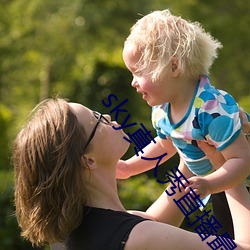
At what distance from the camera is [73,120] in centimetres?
280

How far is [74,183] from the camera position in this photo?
109 inches

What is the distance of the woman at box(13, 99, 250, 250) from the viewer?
271 centimetres

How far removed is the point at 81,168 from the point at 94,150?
0.30ft

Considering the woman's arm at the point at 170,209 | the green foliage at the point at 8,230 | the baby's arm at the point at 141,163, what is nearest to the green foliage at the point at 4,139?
the green foliage at the point at 8,230

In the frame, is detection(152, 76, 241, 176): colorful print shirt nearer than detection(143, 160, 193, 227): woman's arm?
Yes

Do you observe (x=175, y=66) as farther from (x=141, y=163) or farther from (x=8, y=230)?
(x=8, y=230)

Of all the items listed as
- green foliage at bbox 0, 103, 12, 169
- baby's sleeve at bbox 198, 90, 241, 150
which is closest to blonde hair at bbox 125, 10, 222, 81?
baby's sleeve at bbox 198, 90, 241, 150

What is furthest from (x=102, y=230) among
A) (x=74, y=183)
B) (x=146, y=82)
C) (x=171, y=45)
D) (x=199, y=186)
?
(x=171, y=45)

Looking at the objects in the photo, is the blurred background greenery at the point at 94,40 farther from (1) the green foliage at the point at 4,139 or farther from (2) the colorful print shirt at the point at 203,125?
(2) the colorful print shirt at the point at 203,125

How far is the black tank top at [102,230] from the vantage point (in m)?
2.64

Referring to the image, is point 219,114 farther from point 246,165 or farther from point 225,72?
point 225,72

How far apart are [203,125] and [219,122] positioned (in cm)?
7

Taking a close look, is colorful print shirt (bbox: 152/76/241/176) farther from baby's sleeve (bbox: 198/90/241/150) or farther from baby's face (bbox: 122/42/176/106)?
baby's face (bbox: 122/42/176/106)

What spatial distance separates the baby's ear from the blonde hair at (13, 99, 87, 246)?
46 cm
